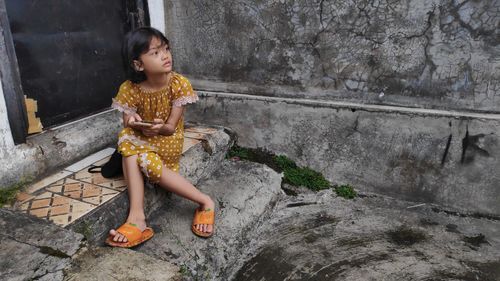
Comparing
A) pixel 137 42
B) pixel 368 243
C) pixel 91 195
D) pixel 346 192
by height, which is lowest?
pixel 368 243

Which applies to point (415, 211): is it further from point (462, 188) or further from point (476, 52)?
point (476, 52)

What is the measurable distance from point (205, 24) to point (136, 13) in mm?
708

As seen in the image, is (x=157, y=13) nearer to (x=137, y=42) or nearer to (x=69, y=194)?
(x=137, y=42)

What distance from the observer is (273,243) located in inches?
115

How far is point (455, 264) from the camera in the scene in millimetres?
2701

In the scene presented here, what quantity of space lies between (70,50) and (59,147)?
2.83 ft

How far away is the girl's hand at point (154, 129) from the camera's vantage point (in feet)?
8.54

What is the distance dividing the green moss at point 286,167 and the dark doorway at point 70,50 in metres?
1.46

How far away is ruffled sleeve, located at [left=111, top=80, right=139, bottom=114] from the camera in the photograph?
271 cm

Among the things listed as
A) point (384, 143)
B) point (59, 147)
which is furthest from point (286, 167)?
point (59, 147)

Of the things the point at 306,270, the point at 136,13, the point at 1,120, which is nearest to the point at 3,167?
the point at 1,120

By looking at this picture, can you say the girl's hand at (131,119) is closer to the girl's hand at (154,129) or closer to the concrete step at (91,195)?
the girl's hand at (154,129)

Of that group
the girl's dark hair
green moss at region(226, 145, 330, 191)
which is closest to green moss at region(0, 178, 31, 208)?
the girl's dark hair

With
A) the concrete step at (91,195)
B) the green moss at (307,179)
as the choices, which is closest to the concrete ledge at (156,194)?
the concrete step at (91,195)
